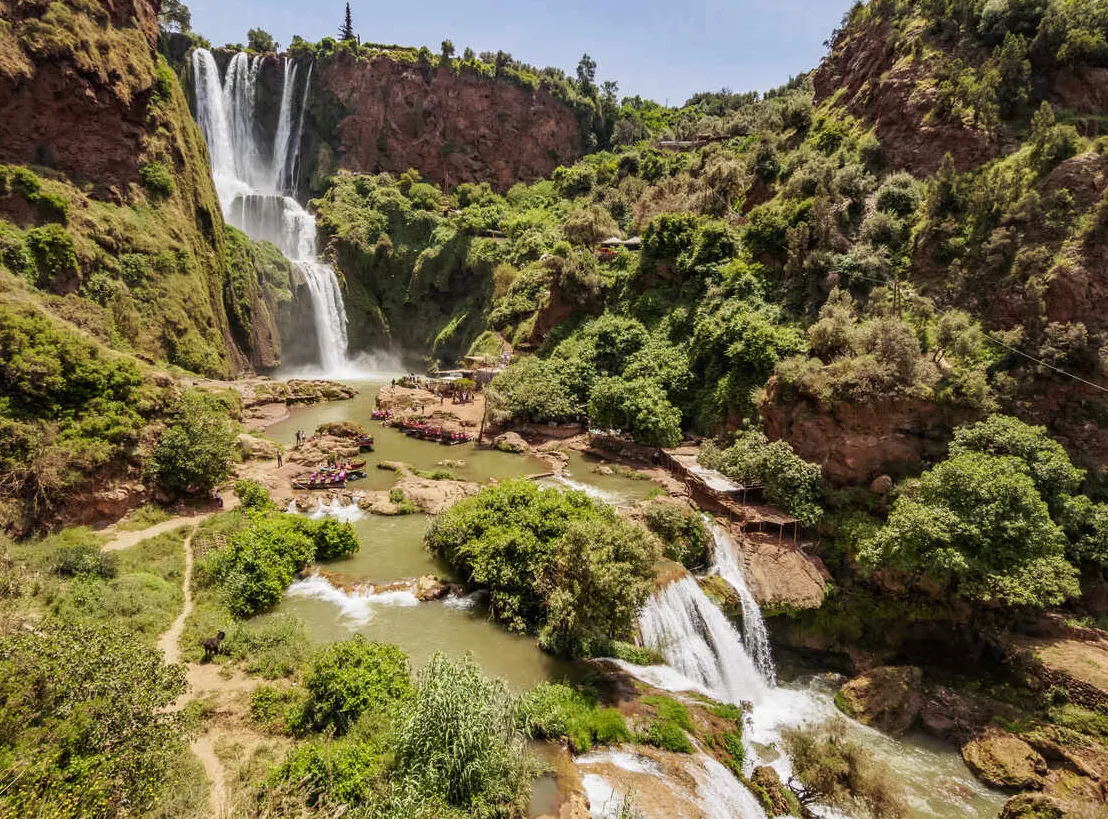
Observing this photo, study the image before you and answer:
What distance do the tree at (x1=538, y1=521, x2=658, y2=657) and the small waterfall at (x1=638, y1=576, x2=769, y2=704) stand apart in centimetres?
113

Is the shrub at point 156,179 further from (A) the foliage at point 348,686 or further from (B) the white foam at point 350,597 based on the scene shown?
(A) the foliage at point 348,686

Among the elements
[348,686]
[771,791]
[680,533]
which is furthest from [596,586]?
[680,533]

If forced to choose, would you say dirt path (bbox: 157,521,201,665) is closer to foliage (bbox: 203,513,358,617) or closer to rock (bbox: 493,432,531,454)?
foliage (bbox: 203,513,358,617)

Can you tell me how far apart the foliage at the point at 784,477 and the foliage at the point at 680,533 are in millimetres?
4392

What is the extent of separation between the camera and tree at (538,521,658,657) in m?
14.5

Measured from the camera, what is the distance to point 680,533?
800 inches

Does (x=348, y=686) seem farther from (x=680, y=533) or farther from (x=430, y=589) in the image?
(x=680, y=533)

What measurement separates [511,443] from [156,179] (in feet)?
111

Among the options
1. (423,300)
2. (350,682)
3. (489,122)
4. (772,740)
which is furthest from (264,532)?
(489,122)

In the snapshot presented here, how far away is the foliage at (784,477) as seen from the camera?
73.0ft

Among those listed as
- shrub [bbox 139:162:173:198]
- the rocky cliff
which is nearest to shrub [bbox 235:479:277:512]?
the rocky cliff

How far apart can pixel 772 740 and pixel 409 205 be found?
69.9 m

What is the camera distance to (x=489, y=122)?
79.9 metres

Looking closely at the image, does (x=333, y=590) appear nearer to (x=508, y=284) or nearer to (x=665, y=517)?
(x=665, y=517)
